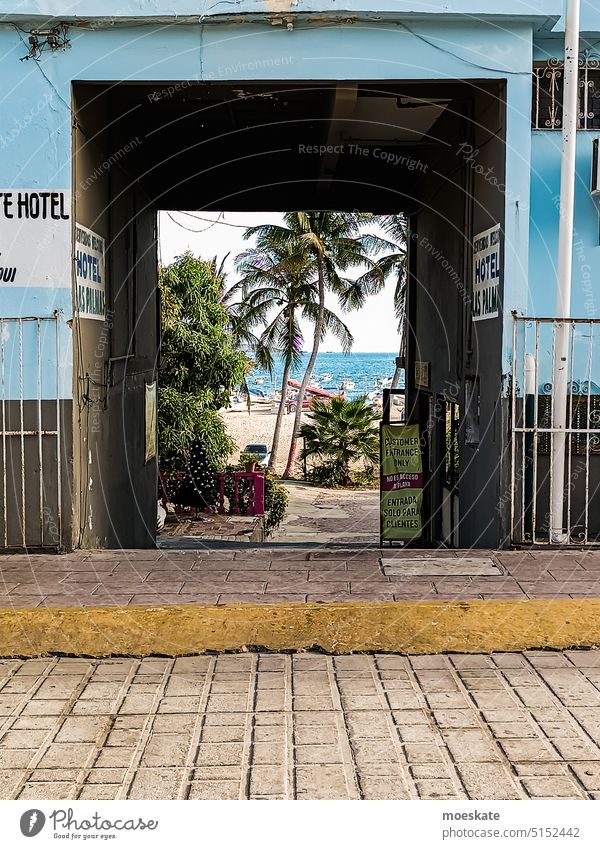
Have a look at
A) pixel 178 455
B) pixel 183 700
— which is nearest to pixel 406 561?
pixel 183 700

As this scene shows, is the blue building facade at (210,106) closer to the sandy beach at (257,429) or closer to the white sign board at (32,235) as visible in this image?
the white sign board at (32,235)

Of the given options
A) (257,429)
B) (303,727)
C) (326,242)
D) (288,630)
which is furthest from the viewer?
(257,429)

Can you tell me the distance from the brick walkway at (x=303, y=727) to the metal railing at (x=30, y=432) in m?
2.27

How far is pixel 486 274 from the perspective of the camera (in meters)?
8.33

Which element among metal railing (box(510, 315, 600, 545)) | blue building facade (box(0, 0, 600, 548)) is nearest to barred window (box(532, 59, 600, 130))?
blue building facade (box(0, 0, 600, 548))

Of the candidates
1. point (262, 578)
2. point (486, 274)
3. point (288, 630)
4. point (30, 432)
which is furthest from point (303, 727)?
point (486, 274)

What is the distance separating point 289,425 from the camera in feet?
202

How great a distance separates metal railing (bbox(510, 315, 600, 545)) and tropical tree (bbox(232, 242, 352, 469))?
977 inches

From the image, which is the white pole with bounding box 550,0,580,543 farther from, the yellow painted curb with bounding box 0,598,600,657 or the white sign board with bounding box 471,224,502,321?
the yellow painted curb with bounding box 0,598,600,657

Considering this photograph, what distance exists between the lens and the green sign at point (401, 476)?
1239 cm

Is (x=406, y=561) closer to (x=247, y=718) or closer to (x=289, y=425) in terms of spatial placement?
(x=247, y=718)

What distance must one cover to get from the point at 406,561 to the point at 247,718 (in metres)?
2.76

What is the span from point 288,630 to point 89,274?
411 centimetres

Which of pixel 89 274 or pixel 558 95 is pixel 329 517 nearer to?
pixel 89 274
